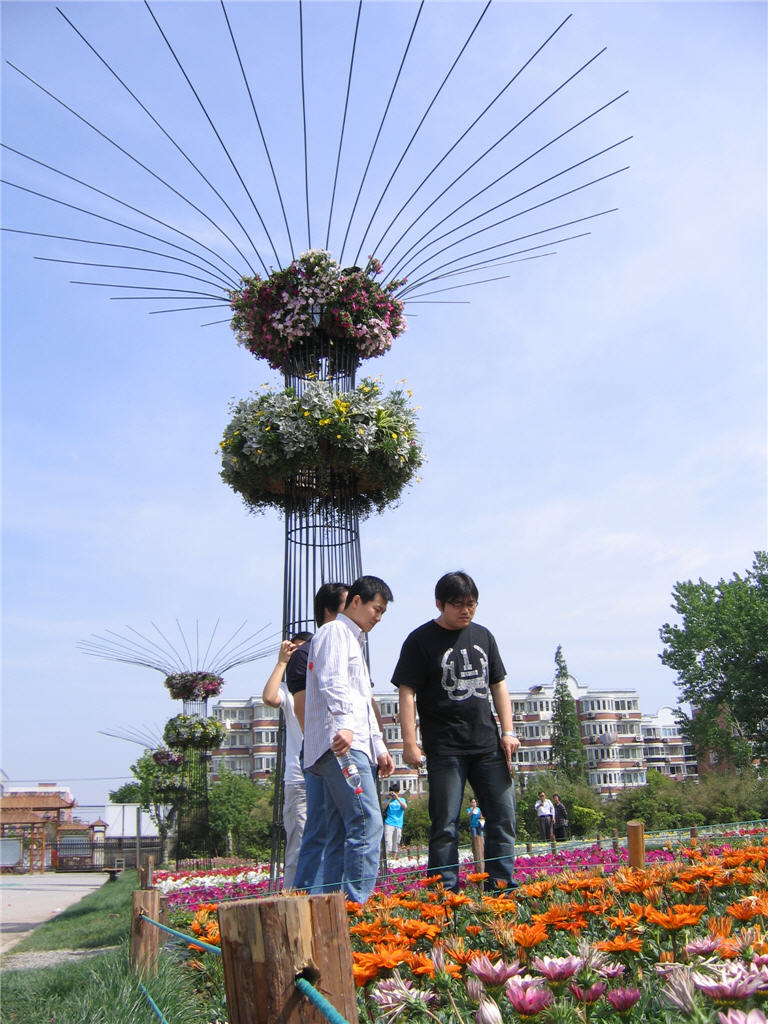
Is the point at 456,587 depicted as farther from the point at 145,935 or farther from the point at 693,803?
the point at 693,803

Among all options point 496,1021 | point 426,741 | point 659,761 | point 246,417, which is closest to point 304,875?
point 426,741

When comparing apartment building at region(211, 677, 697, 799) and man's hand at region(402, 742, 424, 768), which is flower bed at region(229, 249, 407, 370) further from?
apartment building at region(211, 677, 697, 799)

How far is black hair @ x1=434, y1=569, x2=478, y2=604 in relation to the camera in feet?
15.1

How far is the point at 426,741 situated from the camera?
4547 millimetres

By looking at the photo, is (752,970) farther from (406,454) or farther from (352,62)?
(352,62)

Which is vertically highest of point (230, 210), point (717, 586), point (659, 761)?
point (717, 586)

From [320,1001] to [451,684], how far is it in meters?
3.22

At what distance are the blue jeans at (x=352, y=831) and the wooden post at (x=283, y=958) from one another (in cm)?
205

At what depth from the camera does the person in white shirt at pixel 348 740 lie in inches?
148

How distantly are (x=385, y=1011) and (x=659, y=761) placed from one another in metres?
126

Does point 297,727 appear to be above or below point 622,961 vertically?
above

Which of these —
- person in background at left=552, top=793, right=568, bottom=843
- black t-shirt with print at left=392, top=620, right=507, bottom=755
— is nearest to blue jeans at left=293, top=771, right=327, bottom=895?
black t-shirt with print at left=392, top=620, right=507, bottom=755

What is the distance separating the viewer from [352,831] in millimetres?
3783

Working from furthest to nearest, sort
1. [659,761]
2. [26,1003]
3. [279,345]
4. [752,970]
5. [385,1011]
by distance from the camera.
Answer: [659,761] < [279,345] < [26,1003] < [385,1011] < [752,970]
